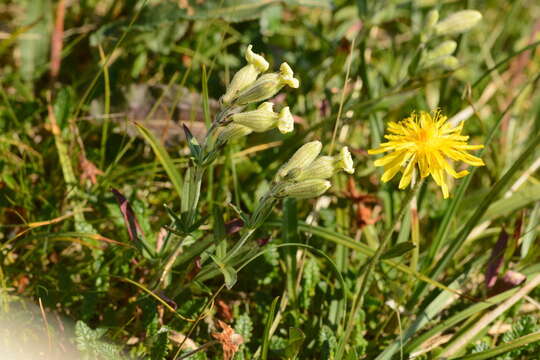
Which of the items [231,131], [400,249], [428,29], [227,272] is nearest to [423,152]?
[400,249]

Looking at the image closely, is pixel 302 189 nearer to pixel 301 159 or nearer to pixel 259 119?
pixel 301 159

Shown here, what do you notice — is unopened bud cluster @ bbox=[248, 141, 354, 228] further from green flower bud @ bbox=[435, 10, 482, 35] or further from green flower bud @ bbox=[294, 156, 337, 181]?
green flower bud @ bbox=[435, 10, 482, 35]

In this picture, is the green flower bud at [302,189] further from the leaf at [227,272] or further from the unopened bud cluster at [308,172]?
the leaf at [227,272]

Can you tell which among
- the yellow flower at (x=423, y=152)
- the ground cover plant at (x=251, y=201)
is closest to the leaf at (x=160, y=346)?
the ground cover plant at (x=251, y=201)

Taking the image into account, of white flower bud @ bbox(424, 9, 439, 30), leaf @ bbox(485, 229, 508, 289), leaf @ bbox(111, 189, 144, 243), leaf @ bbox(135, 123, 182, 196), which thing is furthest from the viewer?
white flower bud @ bbox(424, 9, 439, 30)

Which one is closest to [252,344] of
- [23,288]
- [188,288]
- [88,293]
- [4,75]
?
[188,288]

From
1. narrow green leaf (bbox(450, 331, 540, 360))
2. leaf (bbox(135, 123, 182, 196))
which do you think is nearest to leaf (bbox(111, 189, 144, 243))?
leaf (bbox(135, 123, 182, 196))

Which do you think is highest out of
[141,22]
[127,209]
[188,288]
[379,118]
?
[141,22]

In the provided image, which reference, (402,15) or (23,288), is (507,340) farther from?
(402,15)
